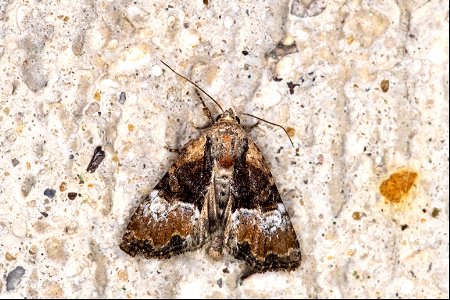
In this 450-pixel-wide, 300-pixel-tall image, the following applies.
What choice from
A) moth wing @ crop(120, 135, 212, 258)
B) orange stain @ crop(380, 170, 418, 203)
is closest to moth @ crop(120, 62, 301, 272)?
moth wing @ crop(120, 135, 212, 258)

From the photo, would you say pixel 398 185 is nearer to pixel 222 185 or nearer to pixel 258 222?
pixel 258 222

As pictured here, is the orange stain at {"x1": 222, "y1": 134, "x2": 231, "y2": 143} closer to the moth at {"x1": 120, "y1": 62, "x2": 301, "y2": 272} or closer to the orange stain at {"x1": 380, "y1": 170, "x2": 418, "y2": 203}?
the moth at {"x1": 120, "y1": 62, "x2": 301, "y2": 272}

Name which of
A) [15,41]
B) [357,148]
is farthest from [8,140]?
[357,148]

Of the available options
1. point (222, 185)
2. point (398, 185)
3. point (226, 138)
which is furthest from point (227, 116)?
point (398, 185)

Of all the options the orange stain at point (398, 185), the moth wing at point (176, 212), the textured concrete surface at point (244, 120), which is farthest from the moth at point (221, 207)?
the orange stain at point (398, 185)

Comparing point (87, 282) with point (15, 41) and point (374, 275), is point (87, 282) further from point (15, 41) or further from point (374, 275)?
point (374, 275)

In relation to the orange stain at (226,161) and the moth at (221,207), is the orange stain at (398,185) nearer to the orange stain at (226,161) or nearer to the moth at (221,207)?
the moth at (221,207)
